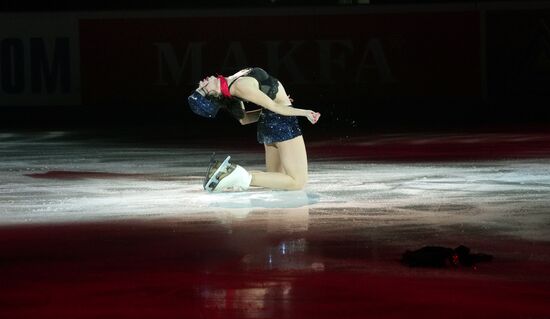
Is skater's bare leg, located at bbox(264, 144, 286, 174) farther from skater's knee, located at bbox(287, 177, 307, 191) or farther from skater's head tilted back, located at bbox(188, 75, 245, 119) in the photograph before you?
skater's head tilted back, located at bbox(188, 75, 245, 119)

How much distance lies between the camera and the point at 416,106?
2314 centimetres

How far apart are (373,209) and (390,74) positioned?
568 inches

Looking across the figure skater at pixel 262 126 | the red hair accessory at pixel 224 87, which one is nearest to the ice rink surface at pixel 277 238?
the figure skater at pixel 262 126

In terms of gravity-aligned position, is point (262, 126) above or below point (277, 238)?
above

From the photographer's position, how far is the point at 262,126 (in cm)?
1055

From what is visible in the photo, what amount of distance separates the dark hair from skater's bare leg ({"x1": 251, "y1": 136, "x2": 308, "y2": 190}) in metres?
0.43

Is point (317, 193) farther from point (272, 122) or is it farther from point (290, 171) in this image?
point (272, 122)

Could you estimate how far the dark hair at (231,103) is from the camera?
10320mm

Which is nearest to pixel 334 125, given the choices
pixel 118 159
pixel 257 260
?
pixel 118 159

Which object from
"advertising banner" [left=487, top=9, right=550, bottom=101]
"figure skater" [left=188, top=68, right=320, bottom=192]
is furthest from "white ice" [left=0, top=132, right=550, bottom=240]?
"advertising banner" [left=487, top=9, right=550, bottom=101]

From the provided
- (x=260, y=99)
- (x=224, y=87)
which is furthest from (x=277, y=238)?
(x=224, y=87)

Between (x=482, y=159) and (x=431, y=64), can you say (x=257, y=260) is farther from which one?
(x=431, y=64)

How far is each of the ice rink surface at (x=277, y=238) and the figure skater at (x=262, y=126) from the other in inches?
5.2

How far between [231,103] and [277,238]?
9.12 feet
